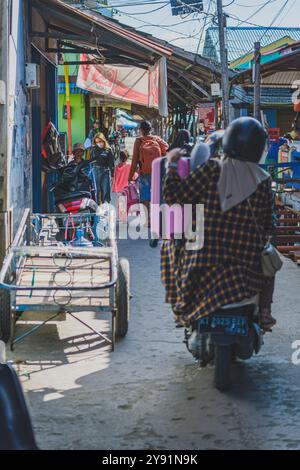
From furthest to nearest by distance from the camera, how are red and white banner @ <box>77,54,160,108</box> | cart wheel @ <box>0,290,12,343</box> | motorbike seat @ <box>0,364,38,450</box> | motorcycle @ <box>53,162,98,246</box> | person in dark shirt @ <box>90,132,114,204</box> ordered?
1. red and white banner @ <box>77,54,160,108</box>
2. person in dark shirt @ <box>90,132,114,204</box>
3. motorcycle @ <box>53,162,98,246</box>
4. cart wheel @ <box>0,290,12,343</box>
5. motorbike seat @ <box>0,364,38,450</box>

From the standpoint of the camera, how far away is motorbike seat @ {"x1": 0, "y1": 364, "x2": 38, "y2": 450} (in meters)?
3.07

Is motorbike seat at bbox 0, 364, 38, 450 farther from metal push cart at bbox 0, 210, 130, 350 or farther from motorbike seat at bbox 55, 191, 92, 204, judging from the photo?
motorbike seat at bbox 55, 191, 92, 204

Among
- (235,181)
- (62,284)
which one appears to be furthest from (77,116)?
(235,181)

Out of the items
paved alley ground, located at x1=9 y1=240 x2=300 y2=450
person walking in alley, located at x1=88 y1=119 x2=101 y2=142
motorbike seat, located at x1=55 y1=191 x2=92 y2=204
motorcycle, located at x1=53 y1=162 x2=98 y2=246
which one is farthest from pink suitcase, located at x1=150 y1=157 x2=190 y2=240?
person walking in alley, located at x1=88 y1=119 x2=101 y2=142

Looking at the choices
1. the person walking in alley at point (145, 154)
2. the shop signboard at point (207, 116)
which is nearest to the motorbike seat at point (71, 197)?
the person walking in alley at point (145, 154)

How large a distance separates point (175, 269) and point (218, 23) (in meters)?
17.4

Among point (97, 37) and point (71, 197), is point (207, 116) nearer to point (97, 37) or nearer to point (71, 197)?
point (97, 37)

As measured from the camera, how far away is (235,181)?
545 centimetres

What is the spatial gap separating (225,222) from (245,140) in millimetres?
579

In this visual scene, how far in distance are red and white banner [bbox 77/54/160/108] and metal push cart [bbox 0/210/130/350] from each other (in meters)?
7.89

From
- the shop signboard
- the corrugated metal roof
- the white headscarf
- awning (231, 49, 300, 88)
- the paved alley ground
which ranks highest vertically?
the corrugated metal roof

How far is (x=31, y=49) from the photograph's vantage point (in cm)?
1248

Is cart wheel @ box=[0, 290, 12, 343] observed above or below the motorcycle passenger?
below

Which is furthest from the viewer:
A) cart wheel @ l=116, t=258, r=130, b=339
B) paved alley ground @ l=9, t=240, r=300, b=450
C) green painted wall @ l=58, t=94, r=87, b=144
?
green painted wall @ l=58, t=94, r=87, b=144
